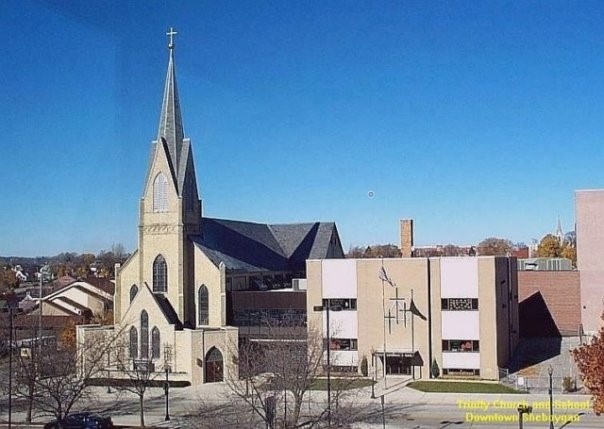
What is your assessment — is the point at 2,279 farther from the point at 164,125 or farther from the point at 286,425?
the point at 286,425

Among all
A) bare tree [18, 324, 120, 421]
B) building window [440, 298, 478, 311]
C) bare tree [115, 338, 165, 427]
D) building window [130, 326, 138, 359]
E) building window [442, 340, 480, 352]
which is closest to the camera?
bare tree [18, 324, 120, 421]

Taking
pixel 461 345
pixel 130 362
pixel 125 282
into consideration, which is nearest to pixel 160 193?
pixel 125 282

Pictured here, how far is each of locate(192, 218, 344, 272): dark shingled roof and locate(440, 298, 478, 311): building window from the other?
14430mm

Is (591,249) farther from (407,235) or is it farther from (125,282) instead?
(125,282)

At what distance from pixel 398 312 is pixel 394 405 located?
8753mm

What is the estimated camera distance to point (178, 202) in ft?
162

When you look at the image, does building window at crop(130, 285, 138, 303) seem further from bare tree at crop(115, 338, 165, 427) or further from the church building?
bare tree at crop(115, 338, 165, 427)

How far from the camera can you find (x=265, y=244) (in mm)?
61438

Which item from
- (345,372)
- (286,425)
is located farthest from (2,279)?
(286,425)

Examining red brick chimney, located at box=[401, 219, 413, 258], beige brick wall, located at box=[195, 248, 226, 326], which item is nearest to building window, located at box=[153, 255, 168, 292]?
beige brick wall, located at box=[195, 248, 226, 326]

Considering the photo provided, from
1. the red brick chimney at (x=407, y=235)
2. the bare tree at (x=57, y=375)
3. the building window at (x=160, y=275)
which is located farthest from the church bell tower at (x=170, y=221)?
the red brick chimney at (x=407, y=235)

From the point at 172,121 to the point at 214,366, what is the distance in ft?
53.3

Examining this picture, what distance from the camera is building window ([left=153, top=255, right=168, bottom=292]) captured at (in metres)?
49.7

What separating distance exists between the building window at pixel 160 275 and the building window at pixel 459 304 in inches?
691
